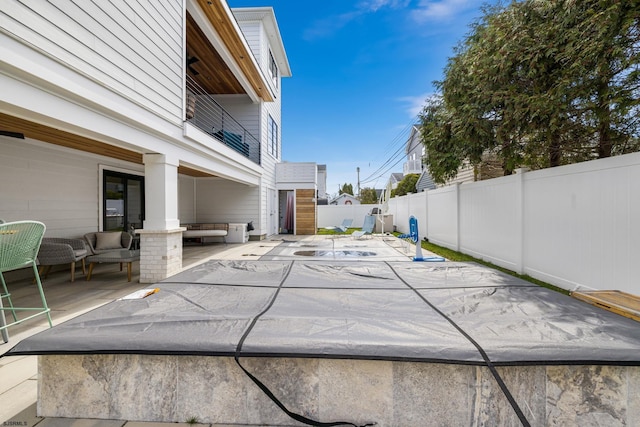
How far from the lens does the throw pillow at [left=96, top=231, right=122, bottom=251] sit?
5.89 m

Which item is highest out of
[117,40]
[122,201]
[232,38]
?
[232,38]

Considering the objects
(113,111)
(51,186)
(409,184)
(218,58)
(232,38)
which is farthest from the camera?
(409,184)

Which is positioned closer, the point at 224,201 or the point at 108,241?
the point at 108,241

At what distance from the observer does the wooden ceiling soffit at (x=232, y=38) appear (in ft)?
18.1

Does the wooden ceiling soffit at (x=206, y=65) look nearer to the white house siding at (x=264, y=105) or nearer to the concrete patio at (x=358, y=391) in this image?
the white house siding at (x=264, y=105)

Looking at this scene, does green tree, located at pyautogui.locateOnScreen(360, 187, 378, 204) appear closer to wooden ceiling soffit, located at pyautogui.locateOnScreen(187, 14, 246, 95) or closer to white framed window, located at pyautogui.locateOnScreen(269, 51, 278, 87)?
white framed window, located at pyautogui.locateOnScreen(269, 51, 278, 87)

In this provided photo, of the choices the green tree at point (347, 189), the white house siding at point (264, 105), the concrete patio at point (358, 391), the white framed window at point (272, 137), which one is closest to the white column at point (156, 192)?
the concrete patio at point (358, 391)

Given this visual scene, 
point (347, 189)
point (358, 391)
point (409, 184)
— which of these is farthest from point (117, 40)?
point (347, 189)

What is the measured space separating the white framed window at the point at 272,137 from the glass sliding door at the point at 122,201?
528cm

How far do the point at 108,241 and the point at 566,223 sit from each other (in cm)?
841

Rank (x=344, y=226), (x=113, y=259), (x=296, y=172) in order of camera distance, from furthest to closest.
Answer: (x=344, y=226) < (x=296, y=172) < (x=113, y=259)

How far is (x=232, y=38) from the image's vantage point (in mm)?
6434

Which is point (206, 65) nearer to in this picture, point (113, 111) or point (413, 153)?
point (113, 111)

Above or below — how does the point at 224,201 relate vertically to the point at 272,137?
below
